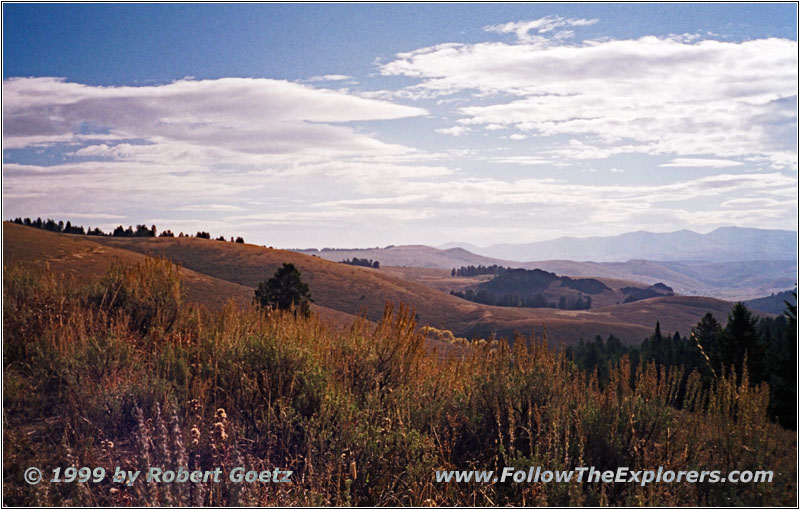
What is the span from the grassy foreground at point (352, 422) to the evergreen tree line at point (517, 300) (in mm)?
61048

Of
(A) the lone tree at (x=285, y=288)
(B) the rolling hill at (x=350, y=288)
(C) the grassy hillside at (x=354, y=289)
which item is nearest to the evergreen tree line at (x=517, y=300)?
(B) the rolling hill at (x=350, y=288)

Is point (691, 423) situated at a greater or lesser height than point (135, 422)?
greater

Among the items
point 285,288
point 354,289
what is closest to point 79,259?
point 285,288

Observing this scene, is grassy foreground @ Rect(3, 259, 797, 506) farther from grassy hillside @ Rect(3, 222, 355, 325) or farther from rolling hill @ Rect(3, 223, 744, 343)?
rolling hill @ Rect(3, 223, 744, 343)

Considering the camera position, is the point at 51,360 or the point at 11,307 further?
the point at 11,307

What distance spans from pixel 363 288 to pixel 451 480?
38818mm

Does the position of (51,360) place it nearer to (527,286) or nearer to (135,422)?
(135,422)

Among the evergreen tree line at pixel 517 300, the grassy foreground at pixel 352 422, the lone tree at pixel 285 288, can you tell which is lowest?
the evergreen tree line at pixel 517 300

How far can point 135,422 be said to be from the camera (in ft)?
18.4

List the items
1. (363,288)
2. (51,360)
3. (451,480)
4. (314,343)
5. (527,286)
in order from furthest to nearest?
(527,286) < (363,288) < (314,343) < (51,360) < (451,480)

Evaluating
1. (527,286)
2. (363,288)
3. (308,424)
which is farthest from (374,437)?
(527,286)

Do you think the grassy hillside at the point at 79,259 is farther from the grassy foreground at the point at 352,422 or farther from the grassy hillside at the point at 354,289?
the grassy foreground at the point at 352,422

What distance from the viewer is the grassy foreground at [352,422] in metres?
4.93

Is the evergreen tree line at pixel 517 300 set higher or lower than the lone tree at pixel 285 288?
lower
